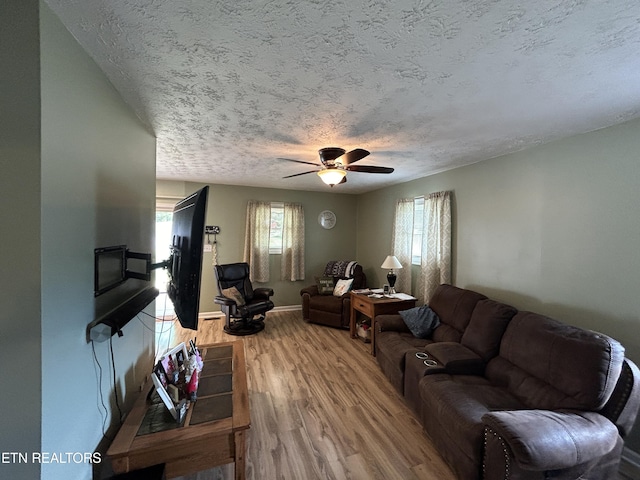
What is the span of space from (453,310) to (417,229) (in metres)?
1.43

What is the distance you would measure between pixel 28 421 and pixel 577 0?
233cm

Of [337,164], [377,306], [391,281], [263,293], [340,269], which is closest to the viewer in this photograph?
[337,164]

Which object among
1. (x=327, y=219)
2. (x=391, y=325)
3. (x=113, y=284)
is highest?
(x=327, y=219)

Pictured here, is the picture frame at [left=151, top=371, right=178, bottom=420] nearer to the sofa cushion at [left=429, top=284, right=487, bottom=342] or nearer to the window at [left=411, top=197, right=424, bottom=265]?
the sofa cushion at [left=429, top=284, right=487, bottom=342]

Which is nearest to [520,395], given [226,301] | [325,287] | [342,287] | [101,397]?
[101,397]

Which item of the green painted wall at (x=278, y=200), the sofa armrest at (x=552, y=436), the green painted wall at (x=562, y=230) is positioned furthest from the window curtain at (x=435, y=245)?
the green painted wall at (x=278, y=200)

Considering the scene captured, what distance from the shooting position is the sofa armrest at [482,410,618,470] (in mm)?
1188

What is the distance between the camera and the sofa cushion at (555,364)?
56.6 inches

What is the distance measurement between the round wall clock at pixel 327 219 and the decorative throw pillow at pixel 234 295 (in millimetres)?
2189

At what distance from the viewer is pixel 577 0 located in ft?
2.78

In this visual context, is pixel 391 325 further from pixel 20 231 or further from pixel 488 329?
pixel 20 231

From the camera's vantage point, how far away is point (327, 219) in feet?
17.3

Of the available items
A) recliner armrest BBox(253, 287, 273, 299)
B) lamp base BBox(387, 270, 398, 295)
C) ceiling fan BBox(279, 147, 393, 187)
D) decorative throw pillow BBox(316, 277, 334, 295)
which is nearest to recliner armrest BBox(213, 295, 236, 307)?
recliner armrest BBox(253, 287, 273, 299)

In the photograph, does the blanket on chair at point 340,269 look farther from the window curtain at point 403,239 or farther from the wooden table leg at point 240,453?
the wooden table leg at point 240,453
